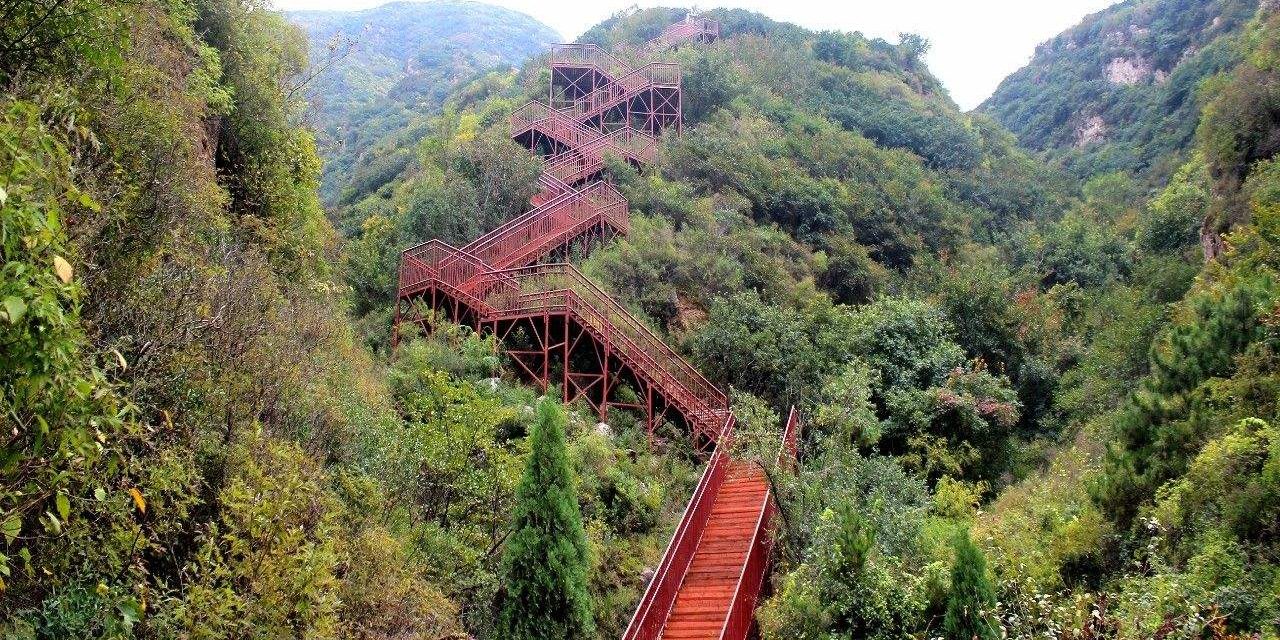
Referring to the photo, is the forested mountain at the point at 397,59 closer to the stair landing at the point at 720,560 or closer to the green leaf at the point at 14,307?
the stair landing at the point at 720,560

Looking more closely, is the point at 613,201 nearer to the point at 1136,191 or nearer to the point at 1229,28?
the point at 1136,191

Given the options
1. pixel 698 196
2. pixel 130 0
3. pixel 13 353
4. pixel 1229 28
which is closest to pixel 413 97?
pixel 698 196

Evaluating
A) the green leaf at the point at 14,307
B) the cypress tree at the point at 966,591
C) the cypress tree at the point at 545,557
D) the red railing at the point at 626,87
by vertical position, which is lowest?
the cypress tree at the point at 545,557

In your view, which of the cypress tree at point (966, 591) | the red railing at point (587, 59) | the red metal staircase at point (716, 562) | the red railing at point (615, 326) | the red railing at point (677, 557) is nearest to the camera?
the cypress tree at point (966, 591)

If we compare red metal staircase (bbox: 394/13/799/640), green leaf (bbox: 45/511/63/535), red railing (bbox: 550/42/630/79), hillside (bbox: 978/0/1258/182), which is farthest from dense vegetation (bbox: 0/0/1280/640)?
hillside (bbox: 978/0/1258/182)

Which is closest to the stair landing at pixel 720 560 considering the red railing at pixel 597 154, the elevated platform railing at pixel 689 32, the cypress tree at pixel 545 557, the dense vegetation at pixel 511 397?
the dense vegetation at pixel 511 397

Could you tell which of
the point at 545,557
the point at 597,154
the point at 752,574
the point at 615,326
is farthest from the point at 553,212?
the point at 545,557

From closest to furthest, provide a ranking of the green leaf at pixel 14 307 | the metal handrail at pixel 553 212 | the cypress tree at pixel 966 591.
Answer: the green leaf at pixel 14 307 → the cypress tree at pixel 966 591 → the metal handrail at pixel 553 212
